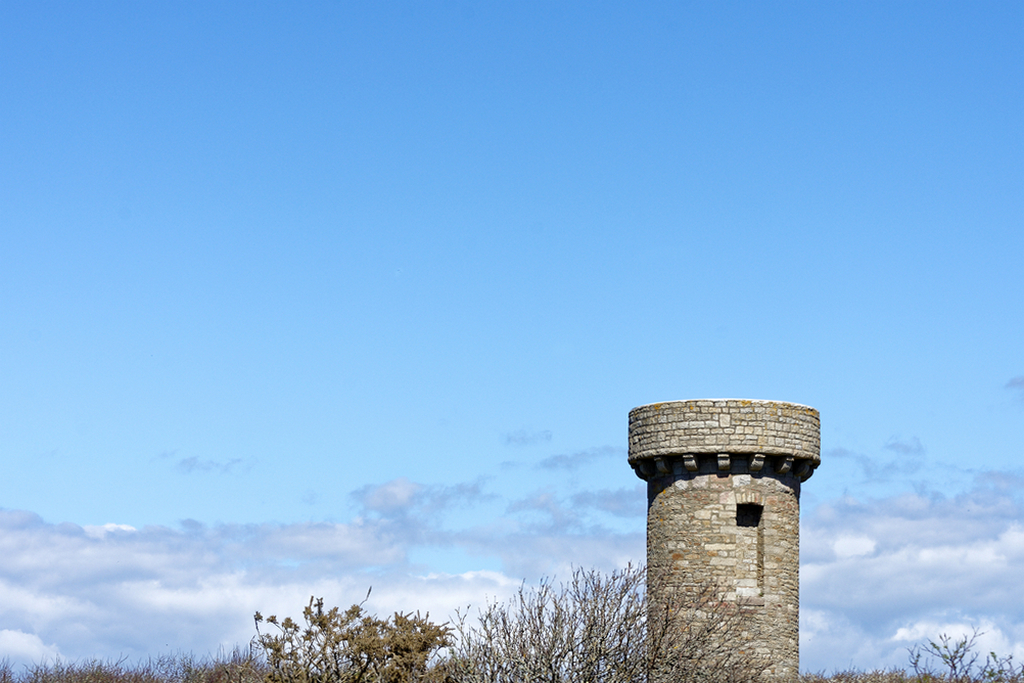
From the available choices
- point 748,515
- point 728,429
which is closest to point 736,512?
point 748,515

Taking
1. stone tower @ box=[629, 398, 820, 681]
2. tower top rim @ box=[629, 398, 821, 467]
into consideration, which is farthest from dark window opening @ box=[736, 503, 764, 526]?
tower top rim @ box=[629, 398, 821, 467]

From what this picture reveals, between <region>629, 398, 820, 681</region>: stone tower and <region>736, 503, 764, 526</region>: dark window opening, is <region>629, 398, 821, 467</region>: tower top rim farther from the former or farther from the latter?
<region>736, 503, 764, 526</region>: dark window opening

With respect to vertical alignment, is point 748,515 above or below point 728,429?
below

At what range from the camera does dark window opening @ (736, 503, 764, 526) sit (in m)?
23.4

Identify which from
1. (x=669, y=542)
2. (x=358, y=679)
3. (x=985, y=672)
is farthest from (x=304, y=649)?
(x=985, y=672)

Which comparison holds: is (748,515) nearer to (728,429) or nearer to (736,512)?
(736,512)

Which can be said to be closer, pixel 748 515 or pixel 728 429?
pixel 728 429

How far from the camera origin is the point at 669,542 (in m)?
23.4

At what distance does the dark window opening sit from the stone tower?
2 cm

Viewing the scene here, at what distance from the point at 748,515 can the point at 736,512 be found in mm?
421

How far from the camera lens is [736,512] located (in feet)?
75.9

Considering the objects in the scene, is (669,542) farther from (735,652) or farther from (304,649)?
(304,649)

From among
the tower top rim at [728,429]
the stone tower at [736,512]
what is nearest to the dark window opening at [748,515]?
the stone tower at [736,512]

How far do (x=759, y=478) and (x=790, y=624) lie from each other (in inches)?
105
